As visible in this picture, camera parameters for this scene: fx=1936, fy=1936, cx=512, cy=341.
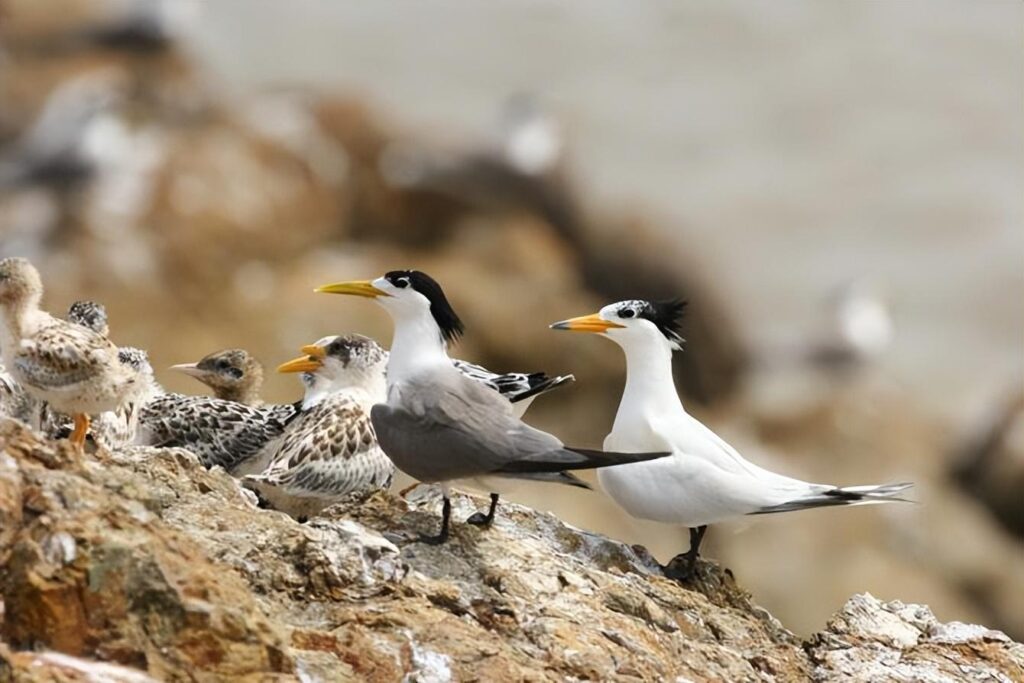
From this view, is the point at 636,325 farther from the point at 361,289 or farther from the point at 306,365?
the point at 306,365

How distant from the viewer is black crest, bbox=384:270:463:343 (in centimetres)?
837

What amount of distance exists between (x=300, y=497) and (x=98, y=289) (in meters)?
16.0

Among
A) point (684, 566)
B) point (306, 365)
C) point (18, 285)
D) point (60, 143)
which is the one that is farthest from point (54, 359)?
point (60, 143)

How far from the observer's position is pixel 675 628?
762cm

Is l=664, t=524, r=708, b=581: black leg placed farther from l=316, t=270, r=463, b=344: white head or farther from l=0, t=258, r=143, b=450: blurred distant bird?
l=0, t=258, r=143, b=450: blurred distant bird

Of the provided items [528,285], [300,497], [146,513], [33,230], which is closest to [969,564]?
[528,285]

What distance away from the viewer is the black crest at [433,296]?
27.5ft

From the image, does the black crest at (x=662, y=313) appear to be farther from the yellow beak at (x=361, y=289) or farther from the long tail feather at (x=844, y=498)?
the yellow beak at (x=361, y=289)

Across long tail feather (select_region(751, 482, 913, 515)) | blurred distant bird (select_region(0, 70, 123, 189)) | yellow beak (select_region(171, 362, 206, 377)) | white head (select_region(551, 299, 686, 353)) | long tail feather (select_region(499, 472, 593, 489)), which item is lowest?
long tail feather (select_region(499, 472, 593, 489))

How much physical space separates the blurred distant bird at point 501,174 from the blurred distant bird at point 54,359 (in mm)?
20132

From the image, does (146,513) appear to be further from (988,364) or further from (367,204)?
(988,364)

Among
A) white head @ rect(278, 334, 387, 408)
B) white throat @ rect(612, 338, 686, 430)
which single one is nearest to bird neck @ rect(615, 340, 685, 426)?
white throat @ rect(612, 338, 686, 430)

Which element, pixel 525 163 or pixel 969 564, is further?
pixel 525 163

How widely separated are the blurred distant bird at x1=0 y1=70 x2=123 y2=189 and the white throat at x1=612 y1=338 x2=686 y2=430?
18.4 metres
